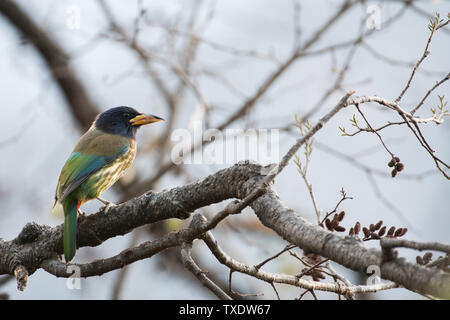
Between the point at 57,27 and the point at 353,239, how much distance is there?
580cm

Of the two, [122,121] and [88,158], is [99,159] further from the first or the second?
[122,121]

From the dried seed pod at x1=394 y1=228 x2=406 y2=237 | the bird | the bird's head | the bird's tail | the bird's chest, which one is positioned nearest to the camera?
the dried seed pod at x1=394 y1=228 x2=406 y2=237

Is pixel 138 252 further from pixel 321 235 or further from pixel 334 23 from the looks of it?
pixel 334 23

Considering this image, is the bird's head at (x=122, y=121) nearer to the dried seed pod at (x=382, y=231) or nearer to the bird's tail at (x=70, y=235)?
the bird's tail at (x=70, y=235)

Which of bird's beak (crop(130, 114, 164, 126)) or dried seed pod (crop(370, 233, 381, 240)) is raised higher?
bird's beak (crop(130, 114, 164, 126))

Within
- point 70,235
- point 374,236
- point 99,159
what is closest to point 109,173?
point 99,159

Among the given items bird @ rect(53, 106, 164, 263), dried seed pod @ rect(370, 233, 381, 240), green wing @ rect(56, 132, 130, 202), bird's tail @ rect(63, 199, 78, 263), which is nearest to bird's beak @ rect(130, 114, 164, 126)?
bird @ rect(53, 106, 164, 263)

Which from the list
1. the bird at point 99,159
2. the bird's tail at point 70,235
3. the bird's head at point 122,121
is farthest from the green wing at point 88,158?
the bird's tail at point 70,235

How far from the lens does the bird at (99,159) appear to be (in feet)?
13.4

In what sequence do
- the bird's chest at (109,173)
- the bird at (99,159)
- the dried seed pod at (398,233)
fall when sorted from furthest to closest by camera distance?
1. the bird's chest at (109,173)
2. the bird at (99,159)
3. the dried seed pod at (398,233)

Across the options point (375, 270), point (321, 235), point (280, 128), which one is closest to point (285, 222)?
point (321, 235)

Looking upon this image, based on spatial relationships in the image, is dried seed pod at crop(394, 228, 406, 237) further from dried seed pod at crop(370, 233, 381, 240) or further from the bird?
the bird

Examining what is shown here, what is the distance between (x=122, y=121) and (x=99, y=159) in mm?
785

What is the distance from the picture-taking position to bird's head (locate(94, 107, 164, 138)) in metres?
5.03
